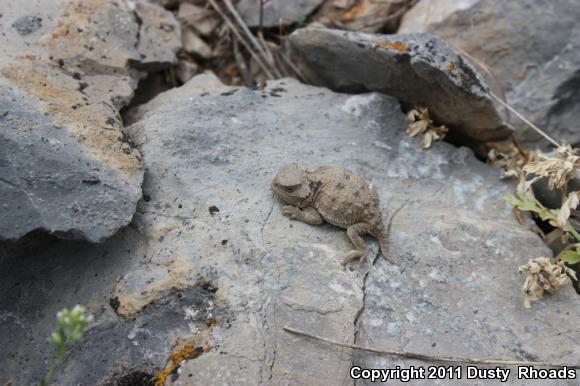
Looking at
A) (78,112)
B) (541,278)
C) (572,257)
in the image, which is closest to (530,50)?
(572,257)

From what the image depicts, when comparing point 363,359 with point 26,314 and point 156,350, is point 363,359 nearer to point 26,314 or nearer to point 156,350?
point 156,350

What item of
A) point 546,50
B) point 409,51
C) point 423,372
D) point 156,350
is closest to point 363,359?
point 423,372

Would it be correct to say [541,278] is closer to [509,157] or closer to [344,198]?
[344,198]

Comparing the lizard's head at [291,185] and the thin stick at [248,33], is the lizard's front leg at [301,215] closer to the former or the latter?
the lizard's head at [291,185]

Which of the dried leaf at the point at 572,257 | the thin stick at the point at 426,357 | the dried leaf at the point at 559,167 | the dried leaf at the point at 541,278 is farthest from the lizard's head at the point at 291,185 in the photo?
the dried leaf at the point at 572,257

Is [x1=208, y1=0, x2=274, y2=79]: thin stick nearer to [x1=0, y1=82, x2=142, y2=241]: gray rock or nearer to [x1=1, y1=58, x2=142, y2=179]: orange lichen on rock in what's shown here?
[x1=1, y1=58, x2=142, y2=179]: orange lichen on rock

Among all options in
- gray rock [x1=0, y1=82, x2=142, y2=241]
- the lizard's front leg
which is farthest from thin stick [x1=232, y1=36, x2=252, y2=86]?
gray rock [x1=0, y1=82, x2=142, y2=241]

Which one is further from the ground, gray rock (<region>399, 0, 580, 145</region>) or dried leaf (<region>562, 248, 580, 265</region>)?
gray rock (<region>399, 0, 580, 145</region>)
